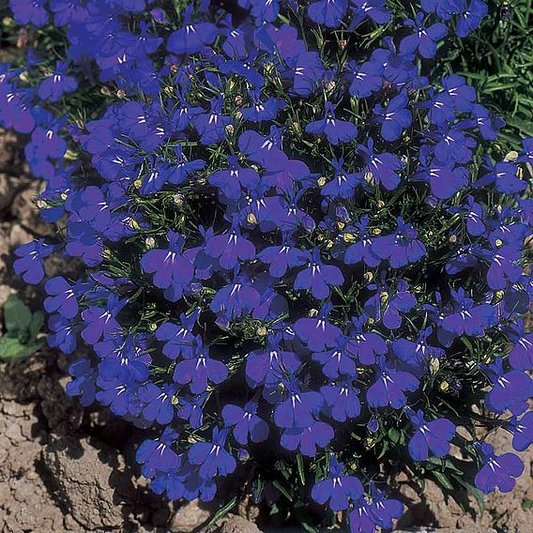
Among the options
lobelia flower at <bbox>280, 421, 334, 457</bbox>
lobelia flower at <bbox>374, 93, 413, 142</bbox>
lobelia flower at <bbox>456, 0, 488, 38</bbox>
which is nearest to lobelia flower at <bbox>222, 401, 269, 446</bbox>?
lobelia flower at <bbox>280, 421, 334, 457</bbox>

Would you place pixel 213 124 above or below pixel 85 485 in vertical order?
above

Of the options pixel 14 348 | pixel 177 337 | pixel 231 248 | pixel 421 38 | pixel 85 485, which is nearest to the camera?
pixel 231 248

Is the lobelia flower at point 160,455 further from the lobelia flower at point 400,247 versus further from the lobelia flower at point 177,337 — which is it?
the lobelia flower at point 400,247

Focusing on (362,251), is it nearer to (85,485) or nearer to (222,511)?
(222,511)

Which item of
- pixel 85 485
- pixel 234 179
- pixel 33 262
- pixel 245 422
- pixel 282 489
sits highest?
pixel 234 179

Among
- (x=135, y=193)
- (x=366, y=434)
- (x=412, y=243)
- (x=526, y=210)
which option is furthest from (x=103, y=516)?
(x=526, y=210)

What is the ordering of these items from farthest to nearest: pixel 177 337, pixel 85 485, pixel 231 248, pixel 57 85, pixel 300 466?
1. pixel 57 85
2. pixel 85 485
3. pixel 300 466
4. pixel 177 337
5. pixel 231 248

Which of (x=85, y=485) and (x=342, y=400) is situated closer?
(x=342, y=400)

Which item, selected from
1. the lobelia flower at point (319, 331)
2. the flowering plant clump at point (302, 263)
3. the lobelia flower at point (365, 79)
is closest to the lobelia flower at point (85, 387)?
the flowering plant clump at point (302, 263)

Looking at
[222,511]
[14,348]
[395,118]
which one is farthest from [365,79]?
[14,348]
